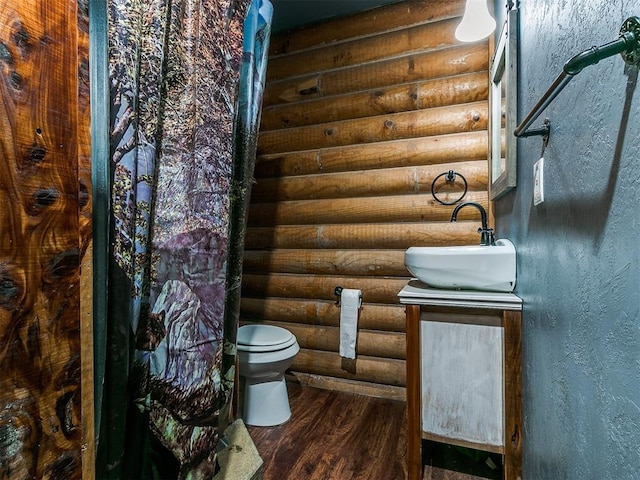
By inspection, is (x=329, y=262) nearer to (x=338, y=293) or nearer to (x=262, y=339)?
(x=338, y=293)

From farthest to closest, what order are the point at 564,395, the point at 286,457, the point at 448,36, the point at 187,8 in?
the point at 448,36
the point at 286,457
the point at 187,8
the point at 564,395

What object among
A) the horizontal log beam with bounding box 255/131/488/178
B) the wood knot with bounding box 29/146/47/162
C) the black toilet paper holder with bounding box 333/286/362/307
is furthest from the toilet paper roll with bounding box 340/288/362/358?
the wood knot with bounding box 29/146/47/162

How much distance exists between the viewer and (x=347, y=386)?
7.73 ft

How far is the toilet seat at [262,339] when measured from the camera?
1.84 m

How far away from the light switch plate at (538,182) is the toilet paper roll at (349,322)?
53.3 inches

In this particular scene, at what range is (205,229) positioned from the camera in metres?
1.12

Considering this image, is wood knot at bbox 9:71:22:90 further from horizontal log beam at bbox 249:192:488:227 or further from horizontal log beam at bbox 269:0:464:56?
horizontal log beam at bbox 269:0:464:56

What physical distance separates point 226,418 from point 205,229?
82cm

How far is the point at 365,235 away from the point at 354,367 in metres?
0.95

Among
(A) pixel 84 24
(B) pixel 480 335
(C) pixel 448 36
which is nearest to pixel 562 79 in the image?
(B) pixel 480 335

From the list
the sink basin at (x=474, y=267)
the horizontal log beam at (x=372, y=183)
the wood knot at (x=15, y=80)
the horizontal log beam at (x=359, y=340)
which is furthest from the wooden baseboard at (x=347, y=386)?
the wood knot at (x=15, y=80)

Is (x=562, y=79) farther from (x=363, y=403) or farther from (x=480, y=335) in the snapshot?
(x=363, y=403)

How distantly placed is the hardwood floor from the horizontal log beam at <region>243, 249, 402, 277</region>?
88 centimetres

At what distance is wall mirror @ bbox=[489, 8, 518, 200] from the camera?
1.43 m
